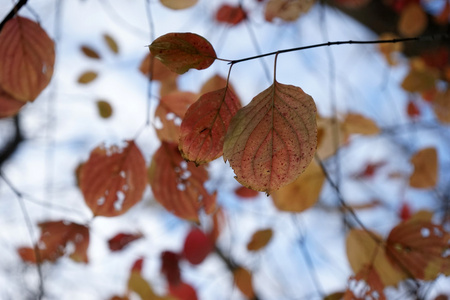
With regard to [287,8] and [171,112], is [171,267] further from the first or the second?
[287,8]

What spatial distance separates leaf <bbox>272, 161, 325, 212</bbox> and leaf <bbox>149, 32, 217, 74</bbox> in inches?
19.1

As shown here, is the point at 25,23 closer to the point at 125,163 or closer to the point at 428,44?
the point at 125,163

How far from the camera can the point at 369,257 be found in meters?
0.73

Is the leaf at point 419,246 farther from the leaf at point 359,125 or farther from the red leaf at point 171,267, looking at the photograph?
the red leaf at point 171,267

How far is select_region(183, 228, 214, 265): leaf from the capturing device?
3.69 feet

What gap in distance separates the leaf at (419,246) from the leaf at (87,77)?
961mm

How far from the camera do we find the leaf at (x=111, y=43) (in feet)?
3.73

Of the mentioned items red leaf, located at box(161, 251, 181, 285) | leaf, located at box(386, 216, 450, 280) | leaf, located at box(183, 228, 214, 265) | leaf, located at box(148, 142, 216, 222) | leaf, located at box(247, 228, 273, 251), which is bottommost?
red leaf, located at box(161, 251, 181, 285)

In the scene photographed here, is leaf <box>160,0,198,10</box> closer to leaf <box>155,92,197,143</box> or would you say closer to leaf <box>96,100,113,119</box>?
leaf <box>155,92,197,143</box>

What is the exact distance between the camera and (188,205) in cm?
63

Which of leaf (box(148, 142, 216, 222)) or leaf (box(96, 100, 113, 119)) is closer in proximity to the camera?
leaf (box(148, 142, 216, 222))

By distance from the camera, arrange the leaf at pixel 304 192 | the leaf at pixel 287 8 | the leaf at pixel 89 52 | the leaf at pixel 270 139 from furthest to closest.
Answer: the leaf at pixel 89 52
the leaf at pixel 304 192
the leaf at pixel 287 8
the leaf at pixel 270 139

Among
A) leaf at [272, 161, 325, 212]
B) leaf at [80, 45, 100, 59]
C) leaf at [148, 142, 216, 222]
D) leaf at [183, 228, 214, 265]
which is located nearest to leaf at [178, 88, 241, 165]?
leaf at [148, 142, 216, 222]

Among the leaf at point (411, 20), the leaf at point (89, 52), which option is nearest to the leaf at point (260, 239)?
the leaf at point (89, 52)
